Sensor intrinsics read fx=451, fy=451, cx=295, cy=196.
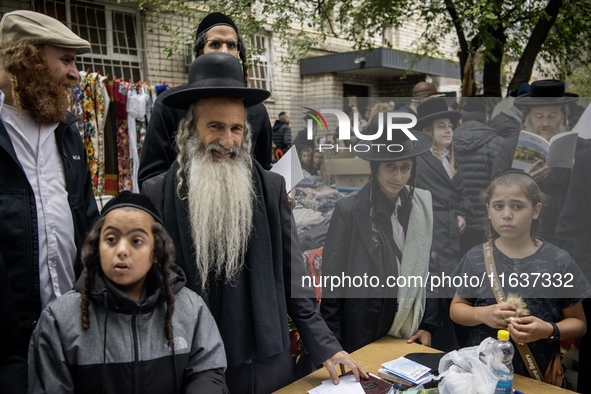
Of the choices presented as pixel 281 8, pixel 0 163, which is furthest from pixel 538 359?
pixel 281 8

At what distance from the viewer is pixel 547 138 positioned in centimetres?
207

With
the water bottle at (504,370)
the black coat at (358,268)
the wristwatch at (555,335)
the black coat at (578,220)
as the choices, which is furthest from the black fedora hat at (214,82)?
the wristwatch at (555,335)

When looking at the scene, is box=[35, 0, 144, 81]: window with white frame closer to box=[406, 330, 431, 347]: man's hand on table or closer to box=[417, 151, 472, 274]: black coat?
box=[417, 151, 472, 274]: black coat

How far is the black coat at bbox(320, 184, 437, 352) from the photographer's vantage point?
227 cm

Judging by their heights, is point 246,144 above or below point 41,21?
below

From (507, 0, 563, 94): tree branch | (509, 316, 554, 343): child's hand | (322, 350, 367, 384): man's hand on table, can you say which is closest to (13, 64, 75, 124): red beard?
(322, 350, 367, 384): man's hand on table

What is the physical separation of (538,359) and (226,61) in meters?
1.88

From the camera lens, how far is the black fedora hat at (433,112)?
87.0 inches

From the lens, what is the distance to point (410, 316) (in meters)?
2.32

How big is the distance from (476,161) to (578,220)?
518 mm

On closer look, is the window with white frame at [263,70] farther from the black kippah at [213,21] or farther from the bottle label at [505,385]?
the bottle label at [505,385]

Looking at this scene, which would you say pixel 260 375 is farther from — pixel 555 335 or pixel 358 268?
pixel 555 335

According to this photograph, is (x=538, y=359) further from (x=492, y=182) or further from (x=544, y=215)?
(x=492, y=182)

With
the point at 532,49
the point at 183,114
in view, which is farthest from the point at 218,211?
the point at 532,49
